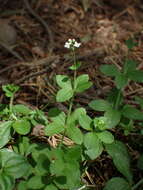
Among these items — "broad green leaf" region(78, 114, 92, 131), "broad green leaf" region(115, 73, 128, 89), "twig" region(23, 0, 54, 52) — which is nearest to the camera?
"broad green leaf" region(78, 114, 92, 131)

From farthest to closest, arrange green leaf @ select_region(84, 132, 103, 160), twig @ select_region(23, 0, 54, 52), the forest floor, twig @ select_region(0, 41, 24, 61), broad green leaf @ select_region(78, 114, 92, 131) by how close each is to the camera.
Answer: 1. twig @ select_region(23, 0, 54, 52)
2. twig @ select_region(0, 41, 24, 61)
3. the forest floor
4. broad green leaf @ select_region(78, 114, 92, 131)
5. green leaf @ select_region(84, 132, 103, 160)

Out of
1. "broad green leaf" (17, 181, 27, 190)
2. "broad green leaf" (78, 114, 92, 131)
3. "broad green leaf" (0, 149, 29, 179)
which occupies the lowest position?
"broad green leaf" (17, 181, 27, 190)

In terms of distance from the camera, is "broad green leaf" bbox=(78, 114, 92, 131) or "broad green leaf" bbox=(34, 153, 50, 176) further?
"broad green leaf" bbox=(78, 114, 92, 131)

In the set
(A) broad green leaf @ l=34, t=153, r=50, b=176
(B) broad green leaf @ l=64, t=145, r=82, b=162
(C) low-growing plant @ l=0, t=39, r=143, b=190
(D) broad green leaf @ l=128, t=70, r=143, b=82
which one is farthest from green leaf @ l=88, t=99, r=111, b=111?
(A) broad green leaf @ l=34, t=153, r=50, b=176

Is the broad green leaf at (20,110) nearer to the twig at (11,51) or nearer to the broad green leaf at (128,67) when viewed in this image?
the broad green leaf at (128,67)

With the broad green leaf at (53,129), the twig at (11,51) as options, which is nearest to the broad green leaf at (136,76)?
the broad green leaf at (53,129)

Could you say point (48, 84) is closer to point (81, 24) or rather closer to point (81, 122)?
point (81, 122)

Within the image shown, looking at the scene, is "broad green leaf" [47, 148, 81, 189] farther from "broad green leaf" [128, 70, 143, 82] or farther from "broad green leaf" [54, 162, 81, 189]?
"broad green leaf" [128, 70, 143, 82]
